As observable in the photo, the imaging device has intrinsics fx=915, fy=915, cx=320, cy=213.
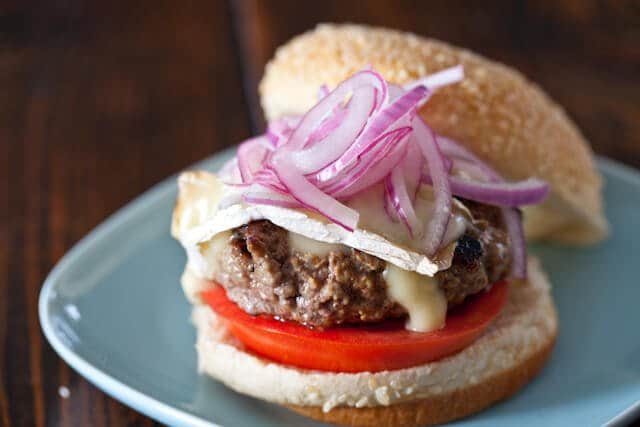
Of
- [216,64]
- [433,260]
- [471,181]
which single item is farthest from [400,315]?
[216,64]

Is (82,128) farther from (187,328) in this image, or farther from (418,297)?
(418,297)

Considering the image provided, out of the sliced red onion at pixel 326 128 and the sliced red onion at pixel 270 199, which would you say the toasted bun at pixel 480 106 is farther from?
the sliced red onion at pixel 270 199

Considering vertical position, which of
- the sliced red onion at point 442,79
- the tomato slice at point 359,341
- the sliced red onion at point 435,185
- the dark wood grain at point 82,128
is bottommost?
the dark wood grain at point 82,128

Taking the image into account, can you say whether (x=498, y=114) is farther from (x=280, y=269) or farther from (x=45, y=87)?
(x=45, y=87)

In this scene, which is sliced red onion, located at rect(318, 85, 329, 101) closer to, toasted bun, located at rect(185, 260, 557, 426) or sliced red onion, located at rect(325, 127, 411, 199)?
sliced red onion, located at rect(325, 127, 411, 199)

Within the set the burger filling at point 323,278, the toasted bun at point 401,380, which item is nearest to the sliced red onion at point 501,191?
the burger filling at point 323,278

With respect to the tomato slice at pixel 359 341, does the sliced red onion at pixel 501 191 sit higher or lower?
higher

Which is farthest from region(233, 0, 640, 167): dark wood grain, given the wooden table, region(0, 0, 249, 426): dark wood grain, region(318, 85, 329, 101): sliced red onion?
region(318, 85, 329, 101): sliced red onion
